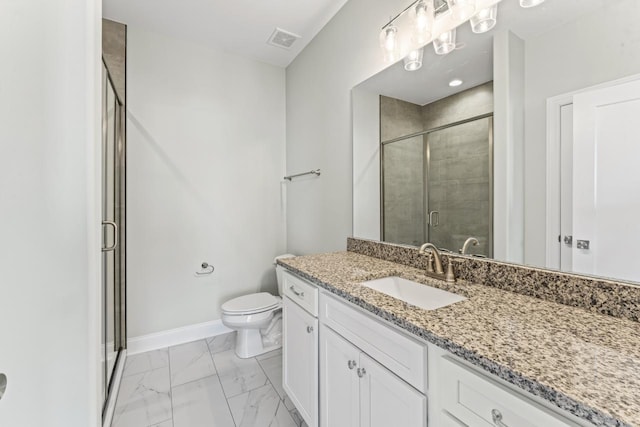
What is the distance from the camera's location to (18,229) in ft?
2.03

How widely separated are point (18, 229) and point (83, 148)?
421 mm

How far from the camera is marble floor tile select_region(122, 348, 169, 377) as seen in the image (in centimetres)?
198

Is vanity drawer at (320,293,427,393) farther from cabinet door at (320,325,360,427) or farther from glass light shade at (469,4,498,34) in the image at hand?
glass light shade at (469,4,498,34)

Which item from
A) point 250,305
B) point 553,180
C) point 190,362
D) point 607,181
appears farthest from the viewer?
point 250,305

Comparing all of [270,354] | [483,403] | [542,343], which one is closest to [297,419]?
[270,354]

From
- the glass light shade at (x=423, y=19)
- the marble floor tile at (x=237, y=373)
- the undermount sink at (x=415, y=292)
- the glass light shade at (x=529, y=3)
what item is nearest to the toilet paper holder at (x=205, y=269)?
the marble floor tile at (x=237, y=373)

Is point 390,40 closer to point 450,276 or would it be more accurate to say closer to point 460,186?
point 460,186

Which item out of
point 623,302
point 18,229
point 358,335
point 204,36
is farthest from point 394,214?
point 204,36

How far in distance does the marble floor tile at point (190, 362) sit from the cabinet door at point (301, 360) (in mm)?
782

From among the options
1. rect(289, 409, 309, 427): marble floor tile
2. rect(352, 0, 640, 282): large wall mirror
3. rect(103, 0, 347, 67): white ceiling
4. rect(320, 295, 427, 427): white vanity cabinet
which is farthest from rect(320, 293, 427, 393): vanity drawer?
rect(103, 0, 347, 67): white ceiling

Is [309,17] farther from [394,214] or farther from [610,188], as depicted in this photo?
[610,188]

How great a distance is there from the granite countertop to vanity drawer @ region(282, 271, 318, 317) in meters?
0.23

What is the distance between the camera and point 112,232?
192 centimetres

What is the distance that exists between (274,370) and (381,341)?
1.40 metres
